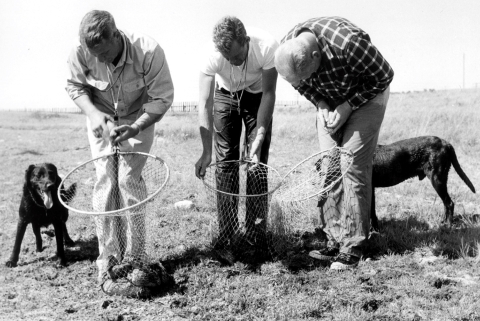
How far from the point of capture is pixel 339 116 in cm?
371

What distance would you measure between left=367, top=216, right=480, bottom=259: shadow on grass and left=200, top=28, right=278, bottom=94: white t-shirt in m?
1.85

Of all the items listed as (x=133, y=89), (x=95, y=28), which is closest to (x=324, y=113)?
(x=133, y=89)

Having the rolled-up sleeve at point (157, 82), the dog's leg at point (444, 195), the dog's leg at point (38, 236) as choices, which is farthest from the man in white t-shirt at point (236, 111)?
the dog's leg at point (444, 195)

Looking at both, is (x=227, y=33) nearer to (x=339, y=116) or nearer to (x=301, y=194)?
(x=339, y=116)

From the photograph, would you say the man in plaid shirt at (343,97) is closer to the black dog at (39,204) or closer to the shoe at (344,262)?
the shoe at (344,262)

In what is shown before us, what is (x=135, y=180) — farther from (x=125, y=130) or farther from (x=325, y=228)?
(x=325, y=228)

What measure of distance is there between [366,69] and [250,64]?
0.95 m

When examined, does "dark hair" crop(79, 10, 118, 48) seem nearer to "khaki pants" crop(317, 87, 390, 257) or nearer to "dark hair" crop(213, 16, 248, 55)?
"dark hair" crop(213, 16, 248, 55)

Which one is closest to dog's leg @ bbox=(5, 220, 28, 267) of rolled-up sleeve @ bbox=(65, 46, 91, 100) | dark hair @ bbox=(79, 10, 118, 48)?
rolled-up sleeve @ bbox=(65, 46, 91, 100)

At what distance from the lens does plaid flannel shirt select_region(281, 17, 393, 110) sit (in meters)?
3.45

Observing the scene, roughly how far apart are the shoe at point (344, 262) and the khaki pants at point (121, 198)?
157 cm

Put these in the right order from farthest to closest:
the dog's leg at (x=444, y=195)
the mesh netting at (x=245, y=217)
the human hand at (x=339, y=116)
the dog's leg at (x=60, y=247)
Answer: the dog's leg at (x=444, y=195)
the dog's leg at (x=60, y=247)
the mesh netting at (x=245, y=217)
the human hand at (x=339, y=116)

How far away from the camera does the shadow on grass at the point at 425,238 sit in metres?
4.13

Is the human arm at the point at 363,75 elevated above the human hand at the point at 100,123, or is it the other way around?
the human arm at the point at 363,75
